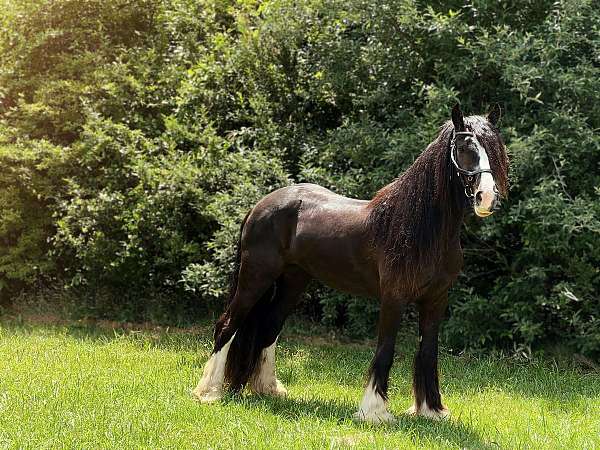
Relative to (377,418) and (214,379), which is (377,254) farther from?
(214,379)

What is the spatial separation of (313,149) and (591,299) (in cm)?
368

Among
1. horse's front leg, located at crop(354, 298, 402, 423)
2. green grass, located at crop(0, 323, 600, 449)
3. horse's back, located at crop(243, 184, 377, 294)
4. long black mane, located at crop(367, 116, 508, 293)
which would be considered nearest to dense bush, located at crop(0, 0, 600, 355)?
green grass, located at crop(0, 323, 600, 449)

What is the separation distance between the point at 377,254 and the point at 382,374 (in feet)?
2.71

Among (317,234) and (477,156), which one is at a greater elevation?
(477,156)

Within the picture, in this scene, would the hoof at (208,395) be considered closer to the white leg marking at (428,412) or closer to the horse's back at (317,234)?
the horse's back at (317,234)

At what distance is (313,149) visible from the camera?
8.54 metres

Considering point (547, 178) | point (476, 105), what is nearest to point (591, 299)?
point (547, 178)

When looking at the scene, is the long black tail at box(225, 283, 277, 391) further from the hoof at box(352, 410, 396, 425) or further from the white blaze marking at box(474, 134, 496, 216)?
the white blaze marking at box(474, 134, 496, 216)

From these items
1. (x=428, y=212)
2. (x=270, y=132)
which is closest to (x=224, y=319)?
(x=428, y=212)

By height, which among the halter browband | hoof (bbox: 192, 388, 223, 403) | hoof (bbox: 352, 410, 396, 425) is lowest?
hoof (bbox: 192, 388, 223, 403)

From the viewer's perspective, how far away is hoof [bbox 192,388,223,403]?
5.18 metres

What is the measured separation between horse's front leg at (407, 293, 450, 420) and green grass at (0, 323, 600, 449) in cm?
18

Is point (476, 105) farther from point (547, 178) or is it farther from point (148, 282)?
point (148, 282)

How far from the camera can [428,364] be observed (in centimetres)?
A: 481
